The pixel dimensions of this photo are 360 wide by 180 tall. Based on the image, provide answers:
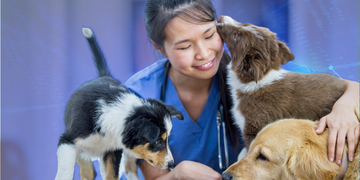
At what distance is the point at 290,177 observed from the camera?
877 millimetres

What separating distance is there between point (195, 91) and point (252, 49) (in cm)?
49

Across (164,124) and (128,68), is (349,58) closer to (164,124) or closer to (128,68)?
(164,124)

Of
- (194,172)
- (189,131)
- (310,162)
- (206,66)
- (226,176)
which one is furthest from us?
(189,131)

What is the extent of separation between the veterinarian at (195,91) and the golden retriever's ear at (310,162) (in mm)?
44

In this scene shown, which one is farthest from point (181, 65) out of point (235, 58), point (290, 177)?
point (290, 177)

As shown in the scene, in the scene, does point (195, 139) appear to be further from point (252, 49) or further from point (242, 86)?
point (252, 49)

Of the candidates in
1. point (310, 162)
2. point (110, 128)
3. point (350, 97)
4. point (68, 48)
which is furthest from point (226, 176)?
point (68, 48)

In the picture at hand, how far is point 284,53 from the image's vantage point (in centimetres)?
124

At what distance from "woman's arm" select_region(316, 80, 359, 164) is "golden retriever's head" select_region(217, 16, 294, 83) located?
33 centimetres

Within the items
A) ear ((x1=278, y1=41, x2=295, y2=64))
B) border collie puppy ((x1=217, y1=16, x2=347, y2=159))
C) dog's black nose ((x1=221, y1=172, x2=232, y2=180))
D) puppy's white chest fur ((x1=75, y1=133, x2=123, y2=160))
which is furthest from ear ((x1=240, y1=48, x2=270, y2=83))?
puppy's white chest fur ((x1=75, y1=133, x2=123, y2=160))

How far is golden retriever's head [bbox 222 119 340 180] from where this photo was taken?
821 millimetres

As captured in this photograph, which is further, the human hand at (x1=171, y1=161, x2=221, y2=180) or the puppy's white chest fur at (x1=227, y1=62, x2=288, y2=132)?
the puppy's white chest fur at (x1=227, y1=62, x2=288, y2=132)

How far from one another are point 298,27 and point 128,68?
898 millimetres

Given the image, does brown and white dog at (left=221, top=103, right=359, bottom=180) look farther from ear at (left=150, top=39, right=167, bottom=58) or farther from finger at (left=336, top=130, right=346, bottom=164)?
ear at (left=150, top=39, right=167, bottom=58)
